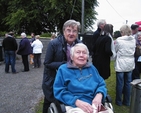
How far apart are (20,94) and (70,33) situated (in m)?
3.36

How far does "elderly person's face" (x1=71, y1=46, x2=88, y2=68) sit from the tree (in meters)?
16.6

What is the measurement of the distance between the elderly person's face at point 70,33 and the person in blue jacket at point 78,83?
12cm

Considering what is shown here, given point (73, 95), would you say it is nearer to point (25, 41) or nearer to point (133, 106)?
point (133, 106)

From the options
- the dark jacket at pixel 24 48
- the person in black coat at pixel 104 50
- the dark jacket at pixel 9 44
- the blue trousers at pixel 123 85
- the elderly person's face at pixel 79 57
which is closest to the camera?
the elderly person's face at pixel 79 57

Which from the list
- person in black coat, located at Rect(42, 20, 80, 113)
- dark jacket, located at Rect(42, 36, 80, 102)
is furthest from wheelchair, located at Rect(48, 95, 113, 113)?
dark jacket, located at Rect(42, 36, 80, 102)

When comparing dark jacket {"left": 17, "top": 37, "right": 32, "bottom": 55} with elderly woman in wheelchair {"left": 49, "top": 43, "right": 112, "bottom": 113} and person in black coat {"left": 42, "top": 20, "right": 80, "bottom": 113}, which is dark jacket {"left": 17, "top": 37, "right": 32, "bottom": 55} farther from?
elderly woman in wheelchair {"left": 49, "top": 43, "right": 112, "bottom": 113}

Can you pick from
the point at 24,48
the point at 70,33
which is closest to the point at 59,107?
the point at 70,33

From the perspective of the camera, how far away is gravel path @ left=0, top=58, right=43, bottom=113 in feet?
13.9

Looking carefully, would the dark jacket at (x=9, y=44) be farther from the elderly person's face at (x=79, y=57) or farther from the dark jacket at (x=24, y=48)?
the elderly person's face at (x=79, y=57)

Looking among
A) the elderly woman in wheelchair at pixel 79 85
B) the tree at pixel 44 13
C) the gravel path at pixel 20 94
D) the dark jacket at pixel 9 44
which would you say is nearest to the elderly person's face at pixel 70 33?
the elderly woman in wheelchair at pixel 79 85

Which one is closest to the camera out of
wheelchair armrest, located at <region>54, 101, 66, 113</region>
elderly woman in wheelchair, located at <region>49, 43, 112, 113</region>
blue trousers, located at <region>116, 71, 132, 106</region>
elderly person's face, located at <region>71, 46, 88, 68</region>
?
wheelchair armrest, located at <region>54, 101, 66, 113</region>

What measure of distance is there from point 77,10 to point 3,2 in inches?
381

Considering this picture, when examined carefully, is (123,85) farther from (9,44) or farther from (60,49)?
(9,44)

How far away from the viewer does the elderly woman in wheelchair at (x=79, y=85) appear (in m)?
2.27
